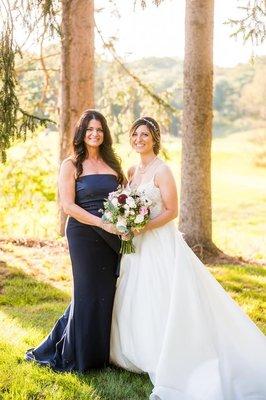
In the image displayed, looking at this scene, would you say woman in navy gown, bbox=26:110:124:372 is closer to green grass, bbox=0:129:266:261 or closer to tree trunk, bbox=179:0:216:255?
tree trunk, bbox=179:0:216:255

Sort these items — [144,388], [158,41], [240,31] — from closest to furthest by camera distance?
[144,388], [240,31], [158,41]

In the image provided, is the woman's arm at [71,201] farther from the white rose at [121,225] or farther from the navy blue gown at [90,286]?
the white rose at [121,225]

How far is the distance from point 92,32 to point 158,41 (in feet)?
45.8

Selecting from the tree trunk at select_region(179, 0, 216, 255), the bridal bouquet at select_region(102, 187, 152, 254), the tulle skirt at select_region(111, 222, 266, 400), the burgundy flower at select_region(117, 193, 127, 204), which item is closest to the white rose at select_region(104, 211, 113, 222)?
the bridal bouquet at select_region(102, 187, 152, 254)

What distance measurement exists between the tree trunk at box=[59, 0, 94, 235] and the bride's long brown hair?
515 cm

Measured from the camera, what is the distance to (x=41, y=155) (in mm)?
15531

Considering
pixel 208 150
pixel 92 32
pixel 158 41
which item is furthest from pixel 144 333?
pixel 158 41

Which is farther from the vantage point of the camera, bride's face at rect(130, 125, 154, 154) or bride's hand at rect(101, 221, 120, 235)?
bride's face at rect(130, 125, 154, 154)

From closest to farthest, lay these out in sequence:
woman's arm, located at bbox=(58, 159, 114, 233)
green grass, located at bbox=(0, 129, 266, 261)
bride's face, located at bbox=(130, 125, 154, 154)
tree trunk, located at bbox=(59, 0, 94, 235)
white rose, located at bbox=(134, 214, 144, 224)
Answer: white rose, located at bbox=(134, 214, 144, 224) < woman's arm, located at bbox=(58, 159, 114, 233) < bride's face, located at bbox=(130, 125, 154, 154) < tree trunk, located at bbox=(59, 0, 94, 235) < green grass, located at bbox=(0, 129, 266, 261)

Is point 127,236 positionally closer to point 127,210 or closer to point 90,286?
point 127,210

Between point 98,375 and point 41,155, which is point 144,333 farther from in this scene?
point 41,155

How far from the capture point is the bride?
4531 mm

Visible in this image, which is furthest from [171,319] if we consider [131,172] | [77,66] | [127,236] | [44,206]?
[44,206]

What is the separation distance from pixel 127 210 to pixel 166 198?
1.43 ft
